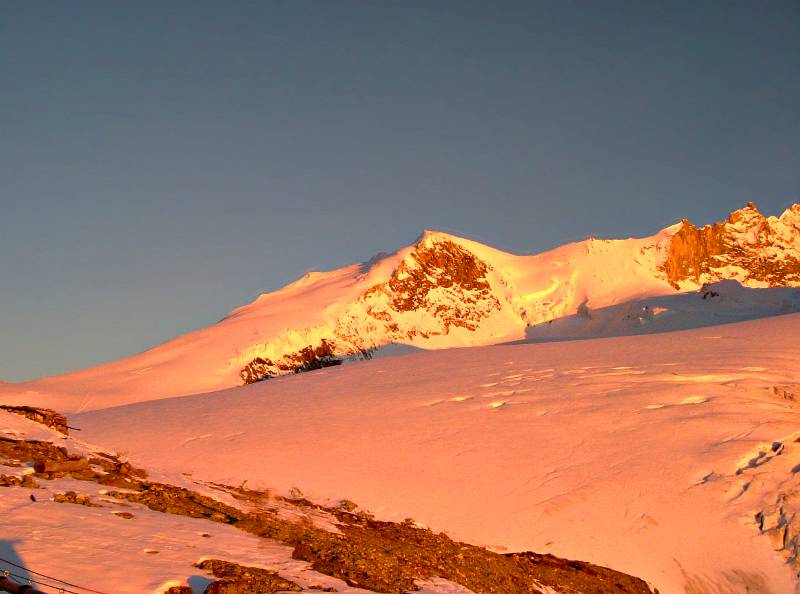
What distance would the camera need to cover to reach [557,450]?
24.7 m

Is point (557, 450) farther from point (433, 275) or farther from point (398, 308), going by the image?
point (433, 275)

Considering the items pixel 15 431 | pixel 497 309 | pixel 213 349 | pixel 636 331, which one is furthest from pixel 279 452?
pixel 497 309

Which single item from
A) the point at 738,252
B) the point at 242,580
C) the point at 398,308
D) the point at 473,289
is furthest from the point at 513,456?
the point at 738,252

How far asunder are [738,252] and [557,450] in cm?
11305

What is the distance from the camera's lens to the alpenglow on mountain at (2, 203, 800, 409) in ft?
268

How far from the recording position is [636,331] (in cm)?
9188

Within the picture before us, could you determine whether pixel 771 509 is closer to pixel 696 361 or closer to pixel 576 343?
pixel 696 361

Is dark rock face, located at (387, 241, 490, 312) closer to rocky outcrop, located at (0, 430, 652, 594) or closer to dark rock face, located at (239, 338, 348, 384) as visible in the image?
dark rock face, located at (239, 338, 348, 384)

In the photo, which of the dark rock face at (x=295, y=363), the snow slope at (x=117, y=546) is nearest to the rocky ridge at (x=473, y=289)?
the dark rock face at (x=295, y=363)

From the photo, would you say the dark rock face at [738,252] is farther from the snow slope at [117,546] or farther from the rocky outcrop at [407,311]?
the snow slope at [117,546]

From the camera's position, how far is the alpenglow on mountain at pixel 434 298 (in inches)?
3216

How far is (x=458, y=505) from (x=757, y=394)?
528 inches

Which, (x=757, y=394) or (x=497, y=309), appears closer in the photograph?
(x=757, y=394)

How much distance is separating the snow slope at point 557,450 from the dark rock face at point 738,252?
3491 inches
